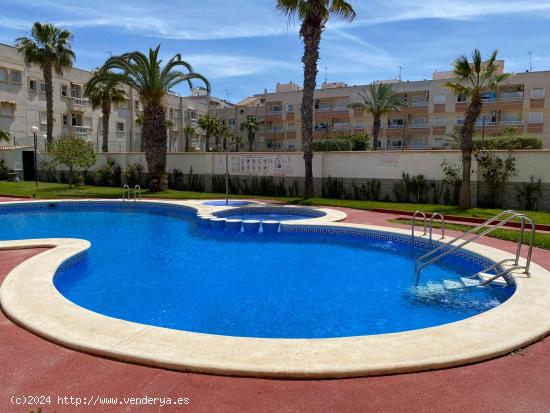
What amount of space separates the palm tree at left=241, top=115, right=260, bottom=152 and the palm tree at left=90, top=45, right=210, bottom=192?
36.3 m

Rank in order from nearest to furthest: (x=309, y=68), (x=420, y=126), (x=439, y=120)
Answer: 1. (x=309, y=68)
2. (x=439, y=120)
3. (x=420, y=126)

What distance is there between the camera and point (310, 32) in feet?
78.6

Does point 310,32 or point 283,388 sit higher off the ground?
A: point 310,32

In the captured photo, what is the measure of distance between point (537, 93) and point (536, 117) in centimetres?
258

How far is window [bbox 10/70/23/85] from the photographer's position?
139 feet

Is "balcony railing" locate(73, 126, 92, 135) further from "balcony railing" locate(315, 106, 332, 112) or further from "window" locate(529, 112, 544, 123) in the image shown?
"window" locate(529, 112, 544, 123)

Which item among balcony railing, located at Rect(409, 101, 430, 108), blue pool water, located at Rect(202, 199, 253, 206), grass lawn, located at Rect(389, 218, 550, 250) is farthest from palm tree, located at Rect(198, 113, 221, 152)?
grass lawn, located at Rect(389, 218, 550, 250)

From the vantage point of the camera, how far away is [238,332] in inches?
269

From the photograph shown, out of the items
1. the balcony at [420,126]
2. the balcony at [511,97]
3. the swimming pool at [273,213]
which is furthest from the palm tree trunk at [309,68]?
the balcony at [511,97]

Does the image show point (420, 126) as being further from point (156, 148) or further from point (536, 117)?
point (156, 148)

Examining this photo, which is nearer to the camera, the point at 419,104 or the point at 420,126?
the point at 420,126

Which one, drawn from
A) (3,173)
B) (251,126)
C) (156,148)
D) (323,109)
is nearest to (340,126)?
(323,109)

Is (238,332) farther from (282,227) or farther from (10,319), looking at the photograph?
(282,227)

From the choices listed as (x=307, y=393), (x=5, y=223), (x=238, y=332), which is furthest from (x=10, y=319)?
(x=5, y=223)
